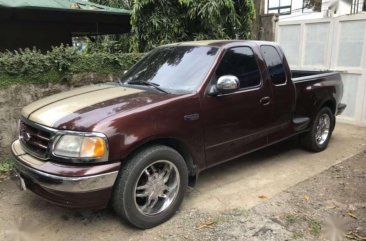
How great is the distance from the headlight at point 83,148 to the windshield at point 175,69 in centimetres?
116

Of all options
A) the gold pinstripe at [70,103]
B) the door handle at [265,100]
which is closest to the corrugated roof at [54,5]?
the gold pinstripe at [70,103]

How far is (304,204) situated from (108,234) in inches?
87.0

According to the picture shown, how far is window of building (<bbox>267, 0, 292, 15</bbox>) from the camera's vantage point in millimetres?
17469

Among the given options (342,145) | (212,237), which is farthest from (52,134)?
(342,145)

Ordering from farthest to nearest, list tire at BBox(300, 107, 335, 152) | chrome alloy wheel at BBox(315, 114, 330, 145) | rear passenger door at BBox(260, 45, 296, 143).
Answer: chrome alloy wheel at BBox(315, 114, 330, 145) < tire at BBox(300, 107, 335, 152) < rear passenger door at BBox(260, 45, 296, 143)

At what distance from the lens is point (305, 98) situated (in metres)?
5.52

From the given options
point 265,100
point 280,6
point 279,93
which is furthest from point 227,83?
point 280,6

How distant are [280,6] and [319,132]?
525 inches

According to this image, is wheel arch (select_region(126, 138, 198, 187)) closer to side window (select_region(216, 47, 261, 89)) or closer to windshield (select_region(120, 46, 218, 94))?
windshield (select_region(120, 46, 218, 94))

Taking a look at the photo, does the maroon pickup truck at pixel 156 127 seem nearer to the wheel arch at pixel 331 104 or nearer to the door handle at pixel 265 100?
the door handle at pixel 265 100

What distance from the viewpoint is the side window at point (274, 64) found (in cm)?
500

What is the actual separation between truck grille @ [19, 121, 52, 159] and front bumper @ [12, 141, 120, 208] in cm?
13

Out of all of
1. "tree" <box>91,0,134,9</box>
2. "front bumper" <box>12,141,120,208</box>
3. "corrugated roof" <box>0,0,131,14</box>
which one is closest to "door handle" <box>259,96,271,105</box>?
"front bumper" <box>12,141,120,208</box>

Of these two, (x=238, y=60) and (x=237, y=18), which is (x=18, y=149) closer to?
(x=238, y=60)
